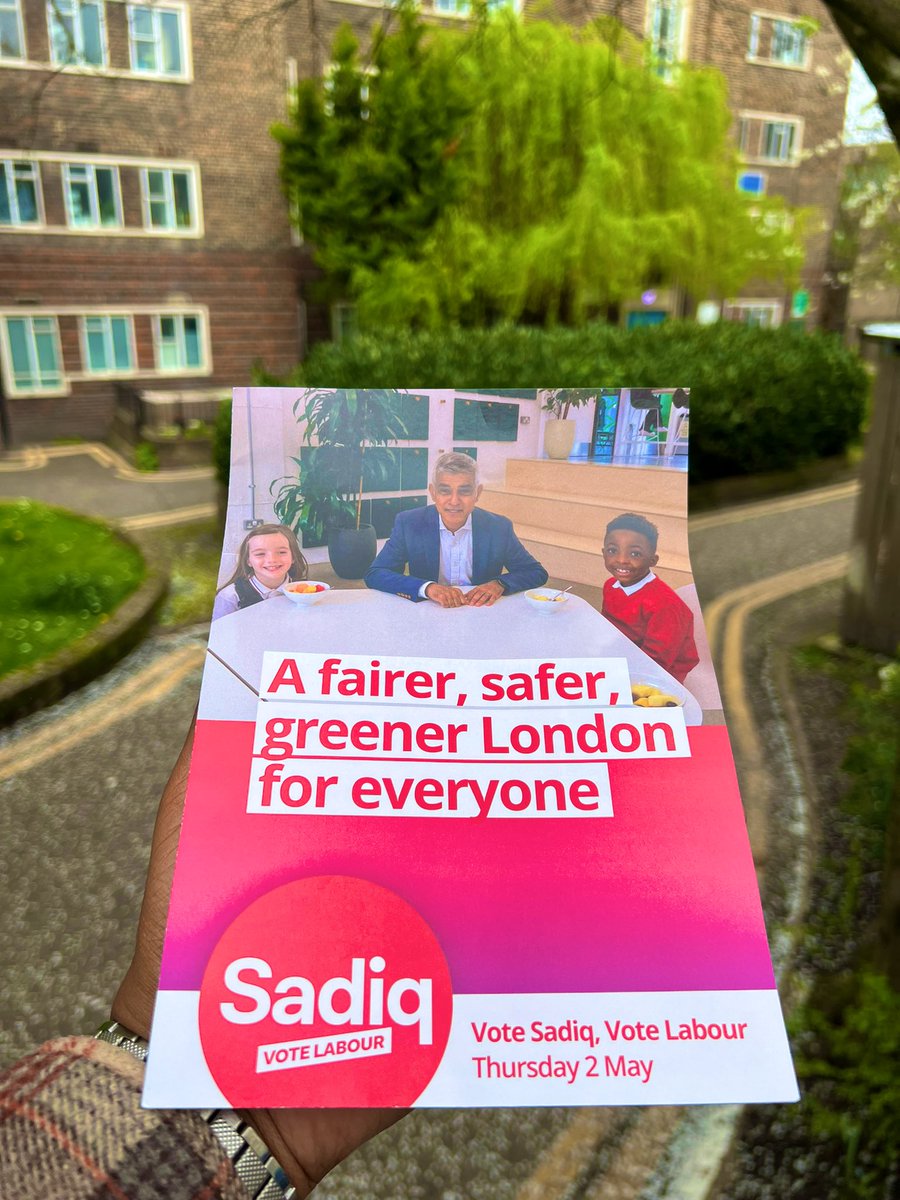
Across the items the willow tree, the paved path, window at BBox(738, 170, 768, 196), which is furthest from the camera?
window at BBox(738, 170, 768, 196)

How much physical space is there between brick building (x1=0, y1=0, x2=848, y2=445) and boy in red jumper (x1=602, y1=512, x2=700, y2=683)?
55.4 feet

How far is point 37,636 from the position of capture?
20.2 ft

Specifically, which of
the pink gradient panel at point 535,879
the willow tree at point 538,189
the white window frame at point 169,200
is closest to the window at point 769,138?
the willow tree at point 538,189

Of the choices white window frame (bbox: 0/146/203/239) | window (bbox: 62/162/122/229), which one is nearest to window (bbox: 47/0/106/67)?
white window frame (bbox: 0/146/203/239)

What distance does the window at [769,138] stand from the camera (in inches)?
870

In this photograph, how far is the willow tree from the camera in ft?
49.2

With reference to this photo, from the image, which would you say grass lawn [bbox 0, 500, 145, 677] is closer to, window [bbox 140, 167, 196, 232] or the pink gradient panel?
the pink gradient panel

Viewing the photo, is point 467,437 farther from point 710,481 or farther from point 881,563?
point 710,481

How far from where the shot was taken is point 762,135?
2245 centimetres

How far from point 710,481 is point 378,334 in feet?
15.1

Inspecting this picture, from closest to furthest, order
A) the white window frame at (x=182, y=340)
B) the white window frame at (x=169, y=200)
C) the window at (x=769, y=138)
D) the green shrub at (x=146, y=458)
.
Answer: the green shrub at (x=146, y=458), the white window frame at (x=169, y=200), the white window frame at (x=182, y=340), the window at (x=769, y=138)

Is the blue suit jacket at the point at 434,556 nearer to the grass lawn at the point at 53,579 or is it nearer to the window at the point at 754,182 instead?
the grass lawn at the point at 53,579

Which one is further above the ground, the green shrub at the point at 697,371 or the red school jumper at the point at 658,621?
the red school jumper at the point at 658,621

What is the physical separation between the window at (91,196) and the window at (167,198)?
1.78 feet
